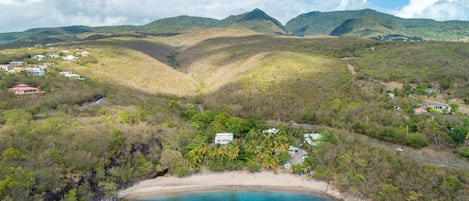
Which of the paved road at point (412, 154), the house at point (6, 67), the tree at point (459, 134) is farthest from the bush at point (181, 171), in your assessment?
the house at point (6, 67)

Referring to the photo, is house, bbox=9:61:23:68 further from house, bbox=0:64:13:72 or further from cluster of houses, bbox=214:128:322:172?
cluster of houses, bbox=214:128:322:172

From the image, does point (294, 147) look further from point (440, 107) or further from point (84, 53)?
point (84, 53)

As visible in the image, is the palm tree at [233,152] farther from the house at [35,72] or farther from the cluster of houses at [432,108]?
the house at [35,72]

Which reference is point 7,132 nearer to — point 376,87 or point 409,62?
point 376,87

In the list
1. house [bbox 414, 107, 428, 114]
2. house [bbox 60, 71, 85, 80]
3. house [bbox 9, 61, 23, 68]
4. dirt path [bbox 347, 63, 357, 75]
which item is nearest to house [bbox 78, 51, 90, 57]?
house [bbox 9, 61, 23, 68]

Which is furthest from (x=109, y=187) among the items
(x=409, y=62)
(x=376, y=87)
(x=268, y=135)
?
(x=409, y=62)

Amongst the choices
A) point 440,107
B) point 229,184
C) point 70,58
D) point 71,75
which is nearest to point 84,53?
point 70,58
